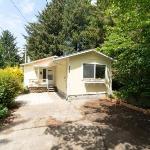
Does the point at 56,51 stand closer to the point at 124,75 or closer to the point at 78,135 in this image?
the point at 124,75

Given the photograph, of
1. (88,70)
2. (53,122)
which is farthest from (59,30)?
(53,122)

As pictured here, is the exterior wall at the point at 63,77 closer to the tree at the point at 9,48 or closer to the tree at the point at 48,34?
the tree at the point at 48,34

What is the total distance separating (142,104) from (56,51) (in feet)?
83.0

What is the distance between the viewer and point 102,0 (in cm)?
947

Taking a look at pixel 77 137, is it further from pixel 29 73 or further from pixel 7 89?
pixel 29 73

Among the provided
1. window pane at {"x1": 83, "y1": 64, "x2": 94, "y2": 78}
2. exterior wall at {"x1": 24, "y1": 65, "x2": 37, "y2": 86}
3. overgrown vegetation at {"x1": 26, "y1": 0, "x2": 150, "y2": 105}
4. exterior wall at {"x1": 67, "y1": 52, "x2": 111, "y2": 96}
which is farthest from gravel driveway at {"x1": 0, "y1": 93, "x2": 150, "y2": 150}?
exterior wall at {"x1": 24, "y1": 65, "x2": 37, "y2": 86}

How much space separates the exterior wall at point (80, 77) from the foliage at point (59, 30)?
1806cm

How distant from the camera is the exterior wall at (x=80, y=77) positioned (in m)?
17.6

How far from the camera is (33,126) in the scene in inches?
408

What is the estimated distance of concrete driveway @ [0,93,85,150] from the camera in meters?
8.11

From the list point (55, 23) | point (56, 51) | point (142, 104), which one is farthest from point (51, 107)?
point (55, 23)

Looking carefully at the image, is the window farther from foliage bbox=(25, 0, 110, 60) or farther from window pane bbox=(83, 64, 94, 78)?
foliage bbox=(25, 0, 110, 60)

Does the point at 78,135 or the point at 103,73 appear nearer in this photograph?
the point at 78,135

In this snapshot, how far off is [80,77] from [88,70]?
3.30 ft
